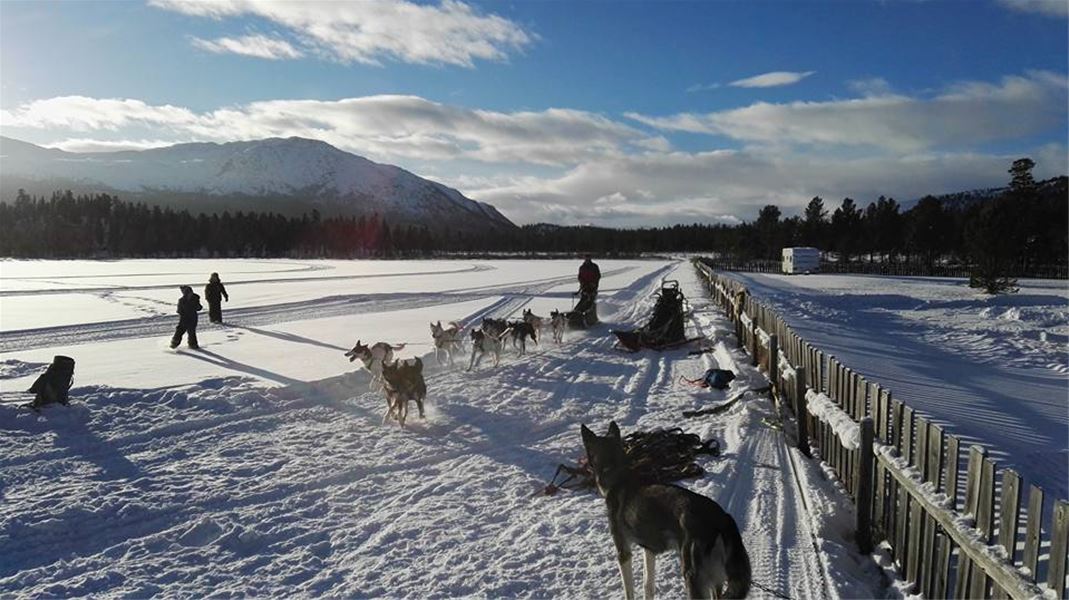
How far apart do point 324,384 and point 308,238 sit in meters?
108

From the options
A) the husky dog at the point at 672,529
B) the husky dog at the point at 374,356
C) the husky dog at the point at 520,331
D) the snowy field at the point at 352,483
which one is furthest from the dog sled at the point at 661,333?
the husky dog at the point at 672,529

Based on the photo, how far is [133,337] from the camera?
15.0 metres

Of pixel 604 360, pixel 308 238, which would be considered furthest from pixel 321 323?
pixel 308 238

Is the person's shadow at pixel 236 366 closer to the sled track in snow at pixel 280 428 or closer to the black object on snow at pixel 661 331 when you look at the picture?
the sled track in snow at pixel 280 428

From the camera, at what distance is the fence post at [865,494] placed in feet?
14.7

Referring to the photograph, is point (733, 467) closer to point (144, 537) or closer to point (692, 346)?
point (144, 537)

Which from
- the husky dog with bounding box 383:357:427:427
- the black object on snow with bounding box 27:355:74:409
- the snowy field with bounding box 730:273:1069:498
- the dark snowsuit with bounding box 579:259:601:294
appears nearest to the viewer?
the snowy field with bounding box 730:273:1069:498

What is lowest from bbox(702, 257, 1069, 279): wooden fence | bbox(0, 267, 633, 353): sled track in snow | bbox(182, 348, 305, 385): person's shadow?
bbox(182, 348, 305, 385): person's shadow

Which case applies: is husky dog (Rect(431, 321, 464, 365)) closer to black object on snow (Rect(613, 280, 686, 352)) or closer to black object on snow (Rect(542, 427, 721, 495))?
black object on snow (Rect(613, 280, 686, 352))

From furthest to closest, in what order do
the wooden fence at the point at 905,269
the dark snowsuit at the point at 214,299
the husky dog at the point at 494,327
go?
the wooden fence at the point at 905,269, the dark snowsuit at the point at 214,299, the husky dog at the point at 494,327

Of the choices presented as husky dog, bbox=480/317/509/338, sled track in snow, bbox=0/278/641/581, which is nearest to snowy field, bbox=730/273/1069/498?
sled track in snow, bbox=0/278/641/581

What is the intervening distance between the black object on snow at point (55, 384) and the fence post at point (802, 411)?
8.81 m

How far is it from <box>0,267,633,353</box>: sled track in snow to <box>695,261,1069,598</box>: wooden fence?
14.9 metres

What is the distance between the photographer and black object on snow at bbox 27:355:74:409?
301 inches
